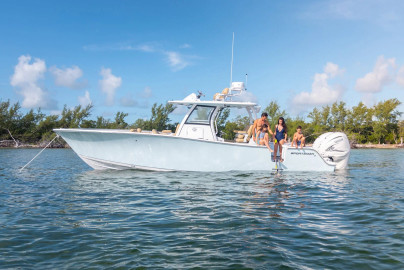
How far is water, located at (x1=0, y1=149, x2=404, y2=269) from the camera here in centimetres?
397

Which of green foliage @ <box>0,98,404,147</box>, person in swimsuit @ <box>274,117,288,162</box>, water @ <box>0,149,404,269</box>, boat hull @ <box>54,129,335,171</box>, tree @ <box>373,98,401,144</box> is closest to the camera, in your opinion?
water @ <box>0,149,404,269</box>

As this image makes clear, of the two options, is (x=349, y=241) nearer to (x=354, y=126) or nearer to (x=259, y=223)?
(x=259, y=223)

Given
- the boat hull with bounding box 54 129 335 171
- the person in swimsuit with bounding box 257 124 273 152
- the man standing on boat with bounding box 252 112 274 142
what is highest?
the man standing on boat with bounding box 252 112 274 142

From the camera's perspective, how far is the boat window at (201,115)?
12125 mm

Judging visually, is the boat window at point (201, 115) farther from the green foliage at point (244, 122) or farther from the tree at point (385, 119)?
the tree at point (385, 119)

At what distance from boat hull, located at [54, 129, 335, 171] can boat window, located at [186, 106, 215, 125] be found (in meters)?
1.20

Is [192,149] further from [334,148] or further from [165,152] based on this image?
[334,148]

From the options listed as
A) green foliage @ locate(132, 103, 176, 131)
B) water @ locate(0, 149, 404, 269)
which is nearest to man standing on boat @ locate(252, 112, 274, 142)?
water @ locate(0, 149, 404, 269)

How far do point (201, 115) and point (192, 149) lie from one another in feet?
5.20

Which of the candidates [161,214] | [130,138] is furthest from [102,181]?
[161,214]

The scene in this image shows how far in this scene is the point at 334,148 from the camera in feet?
44.1

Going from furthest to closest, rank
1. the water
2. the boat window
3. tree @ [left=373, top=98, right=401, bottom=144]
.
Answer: tree @ [left=373, top=98, right=401, bottom=144] < the boat window < the water

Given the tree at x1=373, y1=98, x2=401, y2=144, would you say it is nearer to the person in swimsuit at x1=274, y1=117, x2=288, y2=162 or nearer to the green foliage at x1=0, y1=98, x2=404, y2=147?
the green foliage at x1=0, y1=98, x2=404, y2=147

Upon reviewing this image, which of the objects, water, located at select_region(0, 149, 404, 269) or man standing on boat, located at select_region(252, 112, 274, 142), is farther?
man standing on boat, located at select_region(252, 112, 274, 142)
